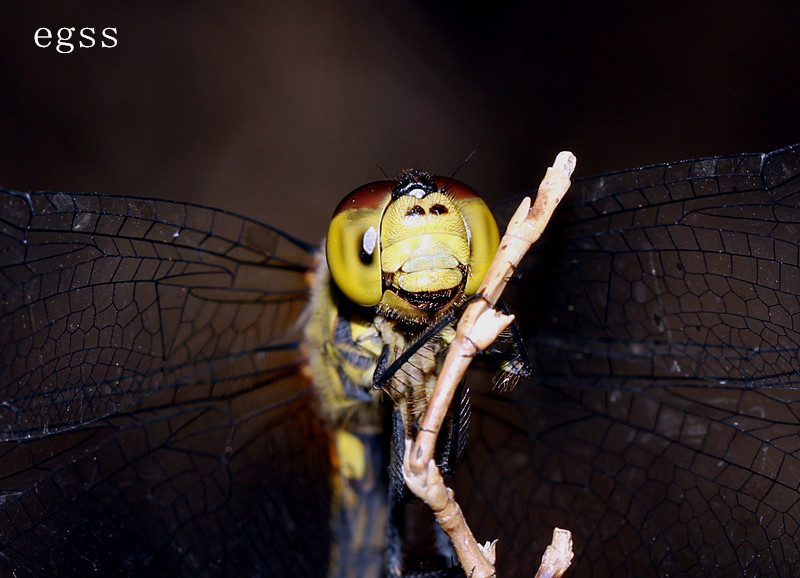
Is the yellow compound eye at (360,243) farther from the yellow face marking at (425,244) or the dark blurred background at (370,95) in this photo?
the dark blurred background at (370,95)

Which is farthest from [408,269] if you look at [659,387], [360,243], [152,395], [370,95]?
[370,95]

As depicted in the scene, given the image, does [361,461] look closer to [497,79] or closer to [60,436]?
[60,436]

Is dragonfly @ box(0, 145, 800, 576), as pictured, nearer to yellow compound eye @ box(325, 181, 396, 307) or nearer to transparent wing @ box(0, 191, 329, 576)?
transparent wing @ box(0, 191, 329, 576)

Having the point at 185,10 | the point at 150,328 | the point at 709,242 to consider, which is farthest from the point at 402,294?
the point at 185,10

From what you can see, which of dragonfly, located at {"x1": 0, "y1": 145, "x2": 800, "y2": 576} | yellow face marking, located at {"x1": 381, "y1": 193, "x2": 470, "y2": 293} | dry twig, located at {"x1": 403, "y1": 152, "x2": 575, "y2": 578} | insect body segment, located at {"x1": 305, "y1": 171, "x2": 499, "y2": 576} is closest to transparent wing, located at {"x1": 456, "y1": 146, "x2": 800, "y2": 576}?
dragonfly, located at {"x1": 0, "y1": 145, "x2": 800, "y2": 576}

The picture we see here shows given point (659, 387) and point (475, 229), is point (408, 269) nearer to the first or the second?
point (475, 229)

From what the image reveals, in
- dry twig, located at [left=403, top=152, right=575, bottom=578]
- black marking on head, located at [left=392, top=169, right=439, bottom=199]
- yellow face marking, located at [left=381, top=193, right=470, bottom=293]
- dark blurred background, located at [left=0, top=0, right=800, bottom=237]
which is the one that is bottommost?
dry twig, located at [left=403, top=152, right=575, bottom=578]
